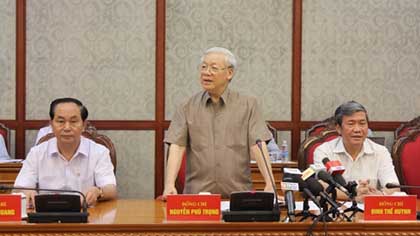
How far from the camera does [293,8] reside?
233 inches

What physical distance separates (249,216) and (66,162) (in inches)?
48.2

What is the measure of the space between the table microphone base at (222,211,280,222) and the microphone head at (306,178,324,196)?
16 centimetres

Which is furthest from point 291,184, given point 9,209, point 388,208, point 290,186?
point 9,209

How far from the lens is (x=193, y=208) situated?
8.66 ft

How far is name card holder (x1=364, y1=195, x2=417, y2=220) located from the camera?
2660 millimetres

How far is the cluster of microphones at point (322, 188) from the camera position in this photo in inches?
103

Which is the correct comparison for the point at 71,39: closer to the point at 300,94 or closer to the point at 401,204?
the point at 300,94

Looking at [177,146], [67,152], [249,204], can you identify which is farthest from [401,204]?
[67,152]

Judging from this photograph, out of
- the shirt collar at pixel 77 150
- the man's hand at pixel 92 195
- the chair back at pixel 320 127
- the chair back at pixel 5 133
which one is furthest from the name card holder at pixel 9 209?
the chair back at pixel 320 127

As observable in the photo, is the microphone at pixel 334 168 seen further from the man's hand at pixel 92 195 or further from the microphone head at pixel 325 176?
the man's hand at pixel 92 195

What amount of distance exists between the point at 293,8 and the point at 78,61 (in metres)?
1.78

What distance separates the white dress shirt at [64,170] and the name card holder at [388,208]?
51.5 inches

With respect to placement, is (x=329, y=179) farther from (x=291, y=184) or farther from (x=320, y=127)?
(x=320, y=127)

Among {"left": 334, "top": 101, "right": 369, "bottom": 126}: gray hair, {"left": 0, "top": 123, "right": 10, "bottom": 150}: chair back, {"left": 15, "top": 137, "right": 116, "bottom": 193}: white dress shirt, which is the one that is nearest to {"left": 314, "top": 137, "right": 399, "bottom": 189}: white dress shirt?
{"left": 334, "top": 101, "right": 369, "bottom": 126}: gray hair
